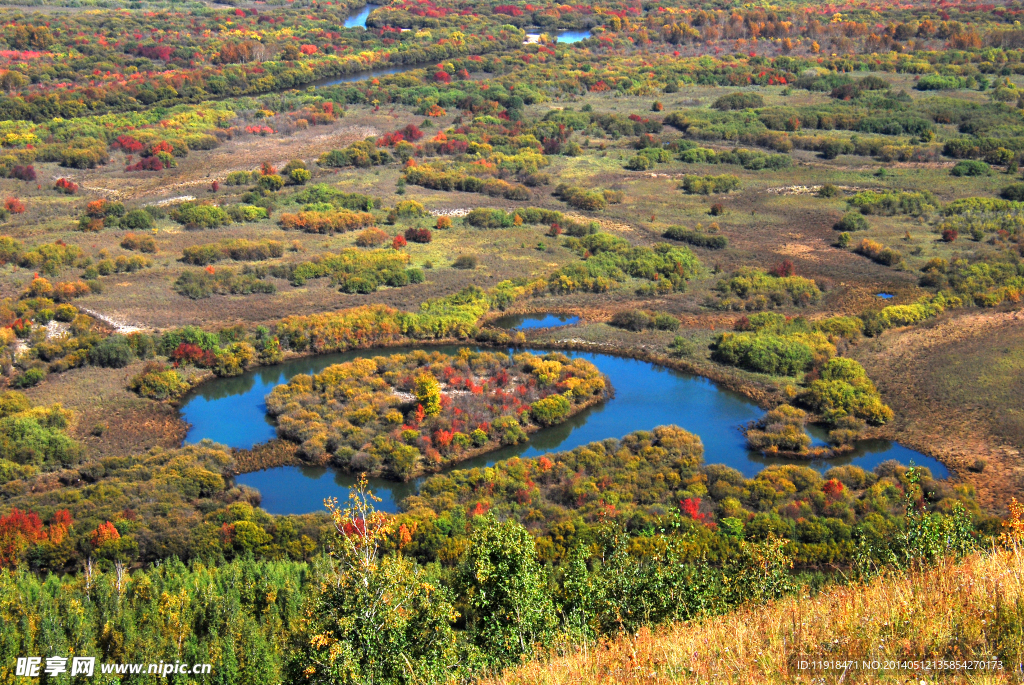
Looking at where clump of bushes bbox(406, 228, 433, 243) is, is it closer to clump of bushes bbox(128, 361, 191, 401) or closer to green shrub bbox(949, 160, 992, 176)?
clump of bushes bbox(128, 361, 191, 401)

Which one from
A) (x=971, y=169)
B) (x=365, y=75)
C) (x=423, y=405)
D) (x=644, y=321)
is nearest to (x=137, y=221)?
(x=423, y=405)

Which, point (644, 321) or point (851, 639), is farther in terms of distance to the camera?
point (644, 321)

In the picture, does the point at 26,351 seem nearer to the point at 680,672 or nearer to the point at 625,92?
the point at 680,672

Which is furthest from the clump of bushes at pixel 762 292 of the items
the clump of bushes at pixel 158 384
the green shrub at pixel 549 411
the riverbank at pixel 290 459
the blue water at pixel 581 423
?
the clump of bushes at pixel 158 384

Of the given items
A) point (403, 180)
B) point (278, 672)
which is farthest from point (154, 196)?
point (278, 672)

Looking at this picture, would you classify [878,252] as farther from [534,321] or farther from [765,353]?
[534,321]

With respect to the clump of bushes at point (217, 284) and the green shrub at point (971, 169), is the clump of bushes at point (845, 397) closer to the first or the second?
the clump of bushes at point (217, 284)
